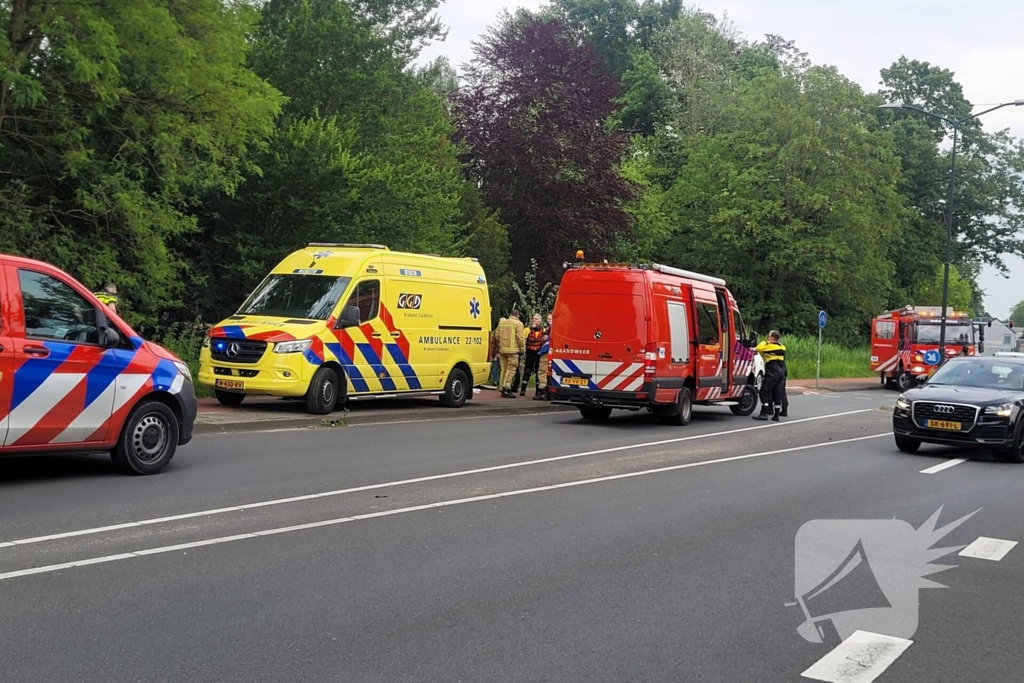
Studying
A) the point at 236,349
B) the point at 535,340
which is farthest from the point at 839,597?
the point at 535,340

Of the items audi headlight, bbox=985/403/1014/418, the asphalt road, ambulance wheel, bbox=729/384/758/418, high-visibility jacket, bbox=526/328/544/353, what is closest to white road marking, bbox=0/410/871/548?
the asphalt road

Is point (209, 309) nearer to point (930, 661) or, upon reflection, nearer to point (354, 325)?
point (354, 325)

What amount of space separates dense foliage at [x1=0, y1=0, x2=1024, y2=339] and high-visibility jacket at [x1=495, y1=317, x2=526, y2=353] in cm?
436

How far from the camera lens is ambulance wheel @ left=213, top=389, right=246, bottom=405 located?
17500 millimetres

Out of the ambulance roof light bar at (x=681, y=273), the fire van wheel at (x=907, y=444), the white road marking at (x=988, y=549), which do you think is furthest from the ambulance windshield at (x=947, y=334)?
the white road marking at (x=988, y=549)

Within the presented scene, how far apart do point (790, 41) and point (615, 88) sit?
126ft

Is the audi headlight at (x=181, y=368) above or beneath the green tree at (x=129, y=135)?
beneath

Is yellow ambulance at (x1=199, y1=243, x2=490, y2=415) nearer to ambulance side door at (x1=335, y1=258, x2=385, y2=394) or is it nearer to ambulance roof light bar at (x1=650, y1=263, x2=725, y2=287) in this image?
ambulance side door at (x1=335, y1=258, x2=385, y2=394)

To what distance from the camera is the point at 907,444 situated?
15648 millimetres

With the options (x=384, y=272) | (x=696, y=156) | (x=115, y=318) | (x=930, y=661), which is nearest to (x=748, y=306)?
(x=696, y=156)

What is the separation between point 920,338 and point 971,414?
25259 mm

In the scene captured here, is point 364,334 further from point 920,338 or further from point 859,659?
point 920,338

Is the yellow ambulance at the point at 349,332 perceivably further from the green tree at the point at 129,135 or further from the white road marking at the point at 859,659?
the white road marking at the point at 859,659

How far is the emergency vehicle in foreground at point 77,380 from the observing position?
30.5 feet
